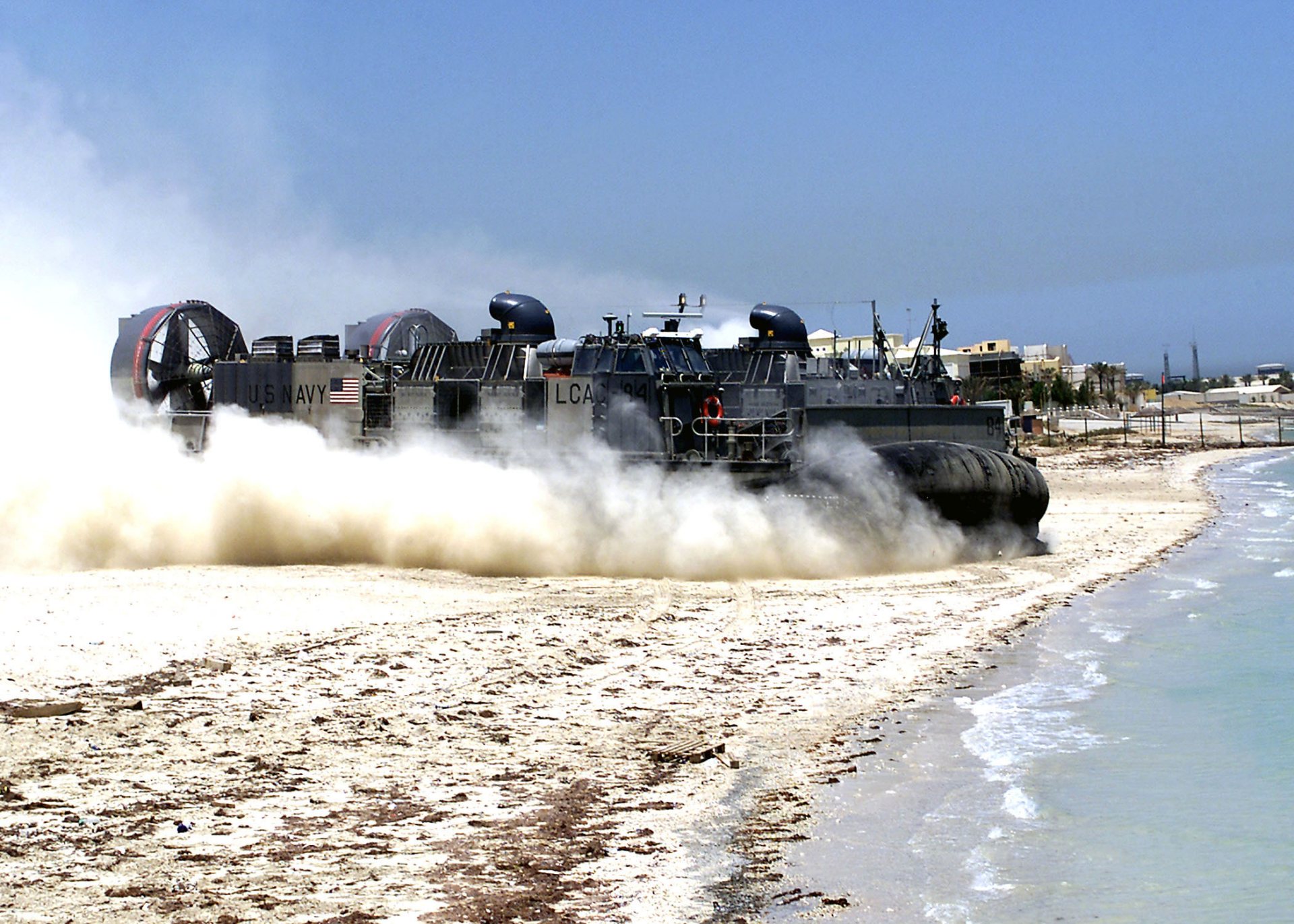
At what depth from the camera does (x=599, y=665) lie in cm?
980

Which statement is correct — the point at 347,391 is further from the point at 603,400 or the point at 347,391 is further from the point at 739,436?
the point at 739,436

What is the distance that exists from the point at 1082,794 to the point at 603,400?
9.06 metres

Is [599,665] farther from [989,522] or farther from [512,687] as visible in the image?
[989,522]

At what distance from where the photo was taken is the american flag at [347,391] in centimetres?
1694

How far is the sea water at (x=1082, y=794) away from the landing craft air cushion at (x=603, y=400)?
3.57 metres

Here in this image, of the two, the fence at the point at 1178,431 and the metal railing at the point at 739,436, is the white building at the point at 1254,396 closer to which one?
the fence at the point at 1178,431

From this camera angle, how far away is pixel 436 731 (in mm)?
7809

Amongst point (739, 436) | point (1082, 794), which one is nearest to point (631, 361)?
point (739, 436)

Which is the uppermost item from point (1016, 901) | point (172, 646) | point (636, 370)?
point (636, 370)

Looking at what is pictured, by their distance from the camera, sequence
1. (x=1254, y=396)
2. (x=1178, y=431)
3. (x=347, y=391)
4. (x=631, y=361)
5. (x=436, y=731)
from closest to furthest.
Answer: (x=436, y=731)
(x=631, y=361)
(x=347, y=391)
(x=1178, y=431)
(x=1254, y=396)

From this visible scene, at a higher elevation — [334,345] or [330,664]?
[334,345]

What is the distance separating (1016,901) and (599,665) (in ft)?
15.1

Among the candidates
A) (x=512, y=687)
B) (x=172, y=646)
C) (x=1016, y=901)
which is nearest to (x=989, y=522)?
(x=512, y=687)

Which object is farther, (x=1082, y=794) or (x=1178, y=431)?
(x=1178, y=431)
